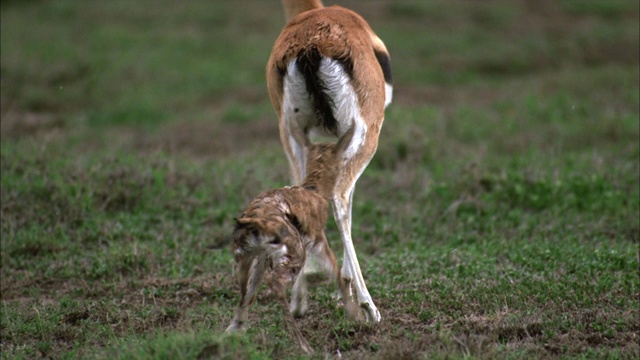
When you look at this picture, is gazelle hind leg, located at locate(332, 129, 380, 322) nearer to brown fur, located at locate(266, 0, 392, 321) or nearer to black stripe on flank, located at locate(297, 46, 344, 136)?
brown fur, located at locate(266, 0, 392, 321)

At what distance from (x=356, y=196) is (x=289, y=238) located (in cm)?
320

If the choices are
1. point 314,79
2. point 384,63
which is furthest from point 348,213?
point 384,63

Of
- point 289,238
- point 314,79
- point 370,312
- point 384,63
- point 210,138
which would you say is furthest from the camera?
point 210,138

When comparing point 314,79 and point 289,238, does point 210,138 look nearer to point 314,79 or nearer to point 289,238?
point 314,79

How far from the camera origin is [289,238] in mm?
3914

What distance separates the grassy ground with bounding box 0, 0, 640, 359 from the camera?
4543mm

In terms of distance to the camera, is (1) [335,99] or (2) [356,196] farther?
(2) [356,196]

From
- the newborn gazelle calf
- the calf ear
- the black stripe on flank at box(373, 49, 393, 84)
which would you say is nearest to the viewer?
the newborn gazelle calf

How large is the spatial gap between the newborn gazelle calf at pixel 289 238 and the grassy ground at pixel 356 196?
10.1 inches

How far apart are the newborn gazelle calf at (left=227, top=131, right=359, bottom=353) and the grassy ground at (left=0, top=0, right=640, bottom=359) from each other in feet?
0.85

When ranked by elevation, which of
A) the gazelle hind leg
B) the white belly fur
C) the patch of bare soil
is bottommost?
the patch of bare soil

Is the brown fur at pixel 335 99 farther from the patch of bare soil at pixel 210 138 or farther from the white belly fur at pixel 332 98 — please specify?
the patch of bare soil at pixel 210 138

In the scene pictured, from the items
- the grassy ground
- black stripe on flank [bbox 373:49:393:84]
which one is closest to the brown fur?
black stripe on flank [bbox 373:49:393:84]

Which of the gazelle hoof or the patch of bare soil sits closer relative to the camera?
the gazelle hoof
